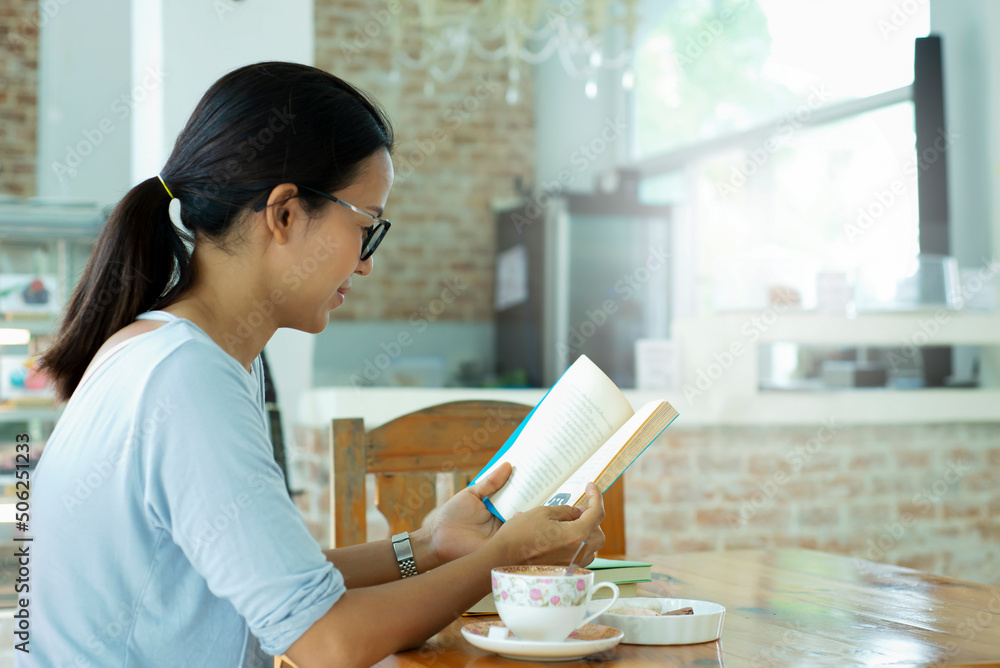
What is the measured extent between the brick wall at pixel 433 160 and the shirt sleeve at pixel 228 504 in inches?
164

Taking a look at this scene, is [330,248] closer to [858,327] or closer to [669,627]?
[669,627]

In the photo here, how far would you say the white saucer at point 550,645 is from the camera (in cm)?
85

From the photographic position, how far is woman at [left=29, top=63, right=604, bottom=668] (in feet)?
2.71

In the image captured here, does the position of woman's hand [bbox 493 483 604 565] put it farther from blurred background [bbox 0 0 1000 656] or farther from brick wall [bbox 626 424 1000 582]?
brick wall [bbox 626 424 1000 582]

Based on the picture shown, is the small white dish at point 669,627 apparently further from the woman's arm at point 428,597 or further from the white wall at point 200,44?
the white wall at point 200,44

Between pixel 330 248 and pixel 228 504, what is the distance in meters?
0.32

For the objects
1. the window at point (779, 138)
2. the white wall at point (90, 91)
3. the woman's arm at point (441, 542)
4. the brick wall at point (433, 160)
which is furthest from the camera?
the brick wall at point (433, 160)

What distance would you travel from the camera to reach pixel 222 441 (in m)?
0.83

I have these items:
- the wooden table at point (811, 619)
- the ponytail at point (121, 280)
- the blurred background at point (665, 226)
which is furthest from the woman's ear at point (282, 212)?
the blurred background at point (665, 226)

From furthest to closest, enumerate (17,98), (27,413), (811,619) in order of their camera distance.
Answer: (17,98) < (27,413) < (811,619)

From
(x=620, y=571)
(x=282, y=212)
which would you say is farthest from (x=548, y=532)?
(x=282, y=212)

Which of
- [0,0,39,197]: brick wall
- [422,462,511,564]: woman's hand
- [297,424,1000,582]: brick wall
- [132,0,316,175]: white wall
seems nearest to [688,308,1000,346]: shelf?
[297,424,1000,582]: brick wall

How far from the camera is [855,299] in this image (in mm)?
3146

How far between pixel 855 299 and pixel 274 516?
274cm
